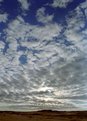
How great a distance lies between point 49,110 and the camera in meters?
63.0

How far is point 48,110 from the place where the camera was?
63469mm

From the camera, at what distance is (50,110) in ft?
206

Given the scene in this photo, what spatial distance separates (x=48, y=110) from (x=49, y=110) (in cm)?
55

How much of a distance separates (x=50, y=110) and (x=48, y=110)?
93 centimetres

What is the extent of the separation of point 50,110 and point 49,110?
392 mm
